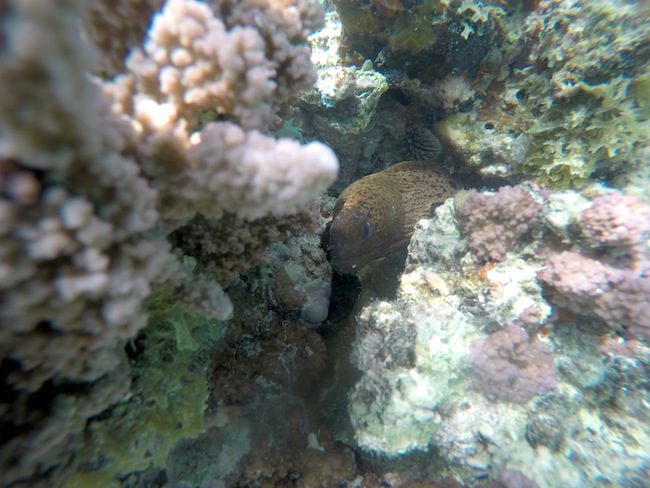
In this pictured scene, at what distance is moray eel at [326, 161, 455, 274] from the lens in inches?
142

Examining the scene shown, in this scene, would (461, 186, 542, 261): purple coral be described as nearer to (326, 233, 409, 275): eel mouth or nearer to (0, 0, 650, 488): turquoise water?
(0, 0, 650, 488): turquoise water

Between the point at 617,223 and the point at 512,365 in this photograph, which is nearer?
the point at 617,223

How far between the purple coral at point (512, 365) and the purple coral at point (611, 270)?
1.83ft

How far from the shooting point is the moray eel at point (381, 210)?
361 centimetres

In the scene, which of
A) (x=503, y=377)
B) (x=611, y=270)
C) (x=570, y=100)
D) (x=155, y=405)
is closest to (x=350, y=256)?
(x=503, y=377)

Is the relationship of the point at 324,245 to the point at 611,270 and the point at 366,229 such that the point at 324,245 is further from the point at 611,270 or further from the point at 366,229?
the point at 611,270

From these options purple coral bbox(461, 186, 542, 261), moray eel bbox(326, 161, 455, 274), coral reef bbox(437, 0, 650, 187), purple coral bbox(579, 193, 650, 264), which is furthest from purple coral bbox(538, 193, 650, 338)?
moray eel bbox(326, 161, 455, 274)

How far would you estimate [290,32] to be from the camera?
6.68 feet

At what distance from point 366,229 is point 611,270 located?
226 centimetres

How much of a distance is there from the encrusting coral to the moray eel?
6.10 feet

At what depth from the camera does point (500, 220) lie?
141 inches

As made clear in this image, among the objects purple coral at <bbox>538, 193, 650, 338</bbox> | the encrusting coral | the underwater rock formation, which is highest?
the encrusting coral

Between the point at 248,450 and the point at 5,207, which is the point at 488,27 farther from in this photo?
the point at 248,450

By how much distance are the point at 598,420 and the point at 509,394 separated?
111cm
